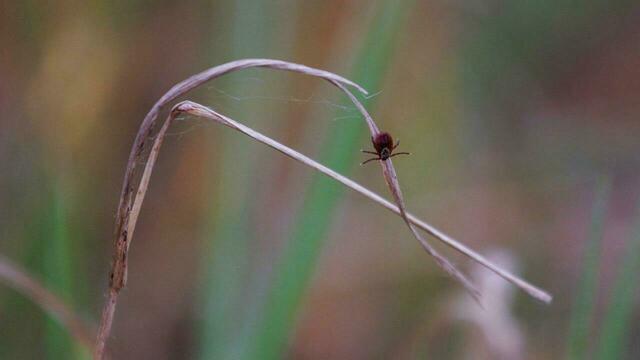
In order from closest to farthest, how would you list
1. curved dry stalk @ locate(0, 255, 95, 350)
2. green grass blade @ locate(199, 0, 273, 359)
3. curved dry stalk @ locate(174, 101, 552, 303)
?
1. curved dry stalk @ locate(174, 101, 552, 303)
2. curved dry stalk @ locate(0, 255, 95, 350)
3. green grass blade @ locate(199, 0, 273, 359)

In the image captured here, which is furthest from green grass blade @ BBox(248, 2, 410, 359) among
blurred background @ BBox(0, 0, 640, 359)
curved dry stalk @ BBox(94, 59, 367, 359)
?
curved dry stalk @ BBox(94, 59, 367, 359)

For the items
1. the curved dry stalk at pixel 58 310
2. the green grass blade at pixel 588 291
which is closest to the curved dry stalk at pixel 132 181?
the curved dry stalk at pixel 58 310

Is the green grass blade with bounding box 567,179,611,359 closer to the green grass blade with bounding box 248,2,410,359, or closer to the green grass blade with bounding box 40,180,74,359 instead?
the green grass blade with bounding box 248,2,410,359

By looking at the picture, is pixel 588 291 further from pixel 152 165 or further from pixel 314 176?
pixel 152 165

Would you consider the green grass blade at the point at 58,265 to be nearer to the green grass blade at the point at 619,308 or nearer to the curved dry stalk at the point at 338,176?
the curved dry stalk at the point at 338,176

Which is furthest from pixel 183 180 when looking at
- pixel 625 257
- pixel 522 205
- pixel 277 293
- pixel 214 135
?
pixel 625 257
